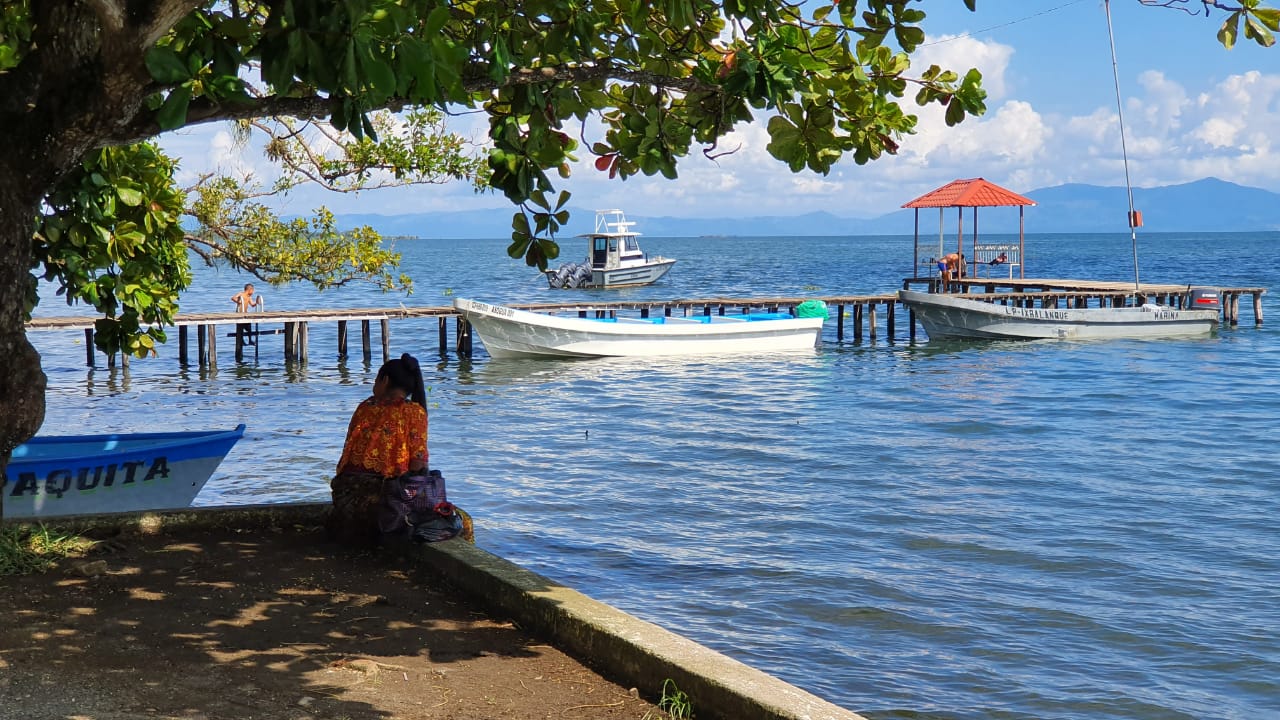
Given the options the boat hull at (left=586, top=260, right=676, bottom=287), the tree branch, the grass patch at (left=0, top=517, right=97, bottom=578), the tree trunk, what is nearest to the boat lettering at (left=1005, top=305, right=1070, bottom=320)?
the tree branch

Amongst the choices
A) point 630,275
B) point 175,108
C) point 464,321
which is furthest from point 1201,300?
point 630,275

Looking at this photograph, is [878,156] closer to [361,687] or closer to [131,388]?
[361,687]

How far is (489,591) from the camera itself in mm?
6367

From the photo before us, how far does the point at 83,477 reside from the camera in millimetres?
9531

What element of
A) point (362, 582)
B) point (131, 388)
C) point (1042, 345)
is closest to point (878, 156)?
point (362, 582)

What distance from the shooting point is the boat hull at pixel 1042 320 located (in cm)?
3247

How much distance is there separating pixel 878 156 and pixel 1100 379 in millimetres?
21159

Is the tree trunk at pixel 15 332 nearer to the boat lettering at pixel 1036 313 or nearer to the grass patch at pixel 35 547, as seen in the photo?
the grass patch at pixel 35 547

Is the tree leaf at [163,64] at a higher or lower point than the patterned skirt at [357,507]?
higher

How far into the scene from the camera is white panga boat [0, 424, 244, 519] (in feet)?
30.7

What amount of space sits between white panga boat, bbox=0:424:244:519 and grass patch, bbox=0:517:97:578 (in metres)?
2.06

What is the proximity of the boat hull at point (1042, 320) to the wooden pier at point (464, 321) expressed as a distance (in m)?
1.12

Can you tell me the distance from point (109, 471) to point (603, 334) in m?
19.4

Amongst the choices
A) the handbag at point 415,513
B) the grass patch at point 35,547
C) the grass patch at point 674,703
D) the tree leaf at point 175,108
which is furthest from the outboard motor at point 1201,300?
the tree leaf at point 175,108
